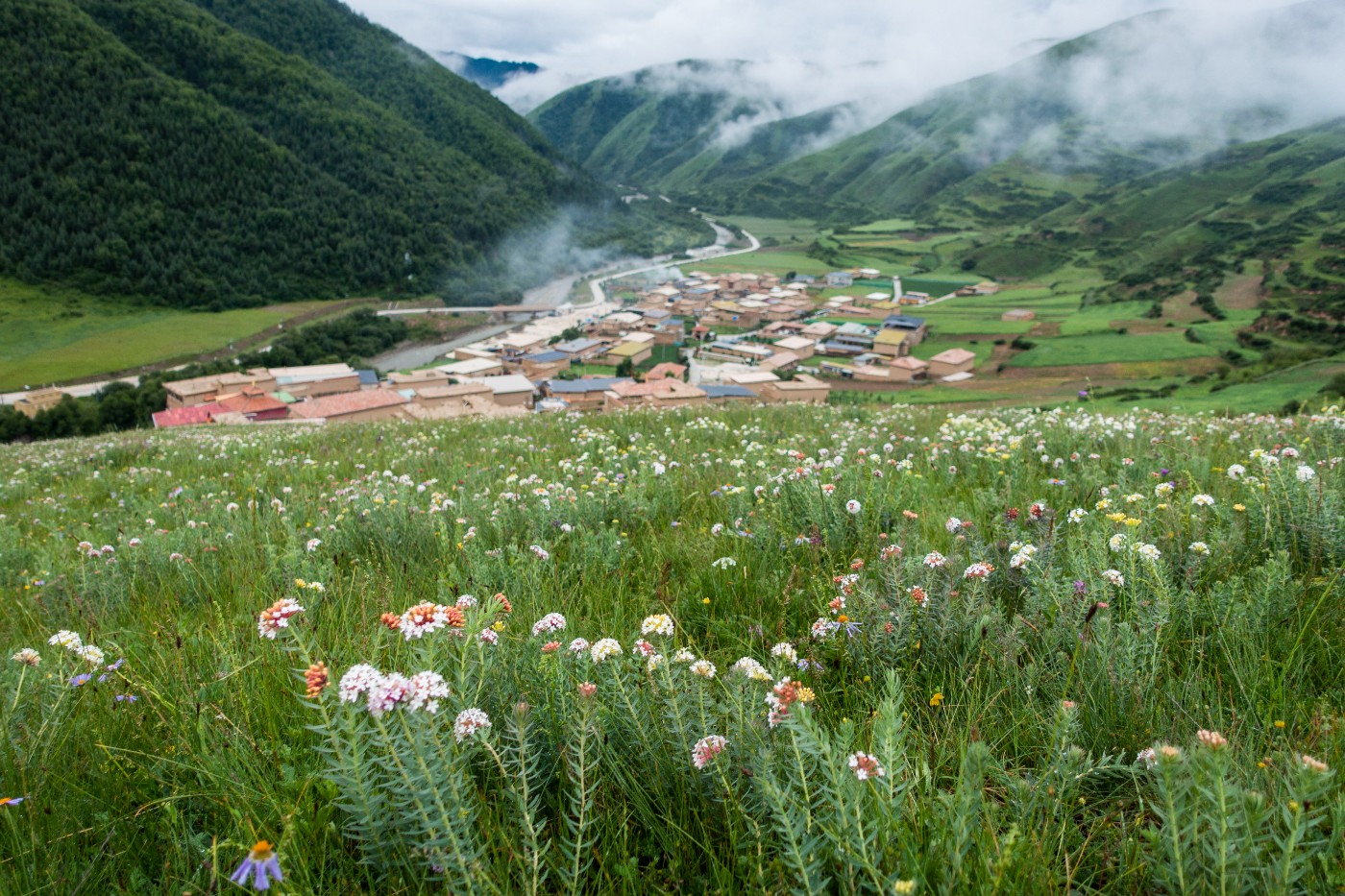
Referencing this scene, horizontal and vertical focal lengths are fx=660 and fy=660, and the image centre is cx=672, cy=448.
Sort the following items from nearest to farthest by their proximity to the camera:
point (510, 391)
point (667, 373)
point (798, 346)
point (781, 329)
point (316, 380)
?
point (510, 391) → point (316, 380) → point (667, 373) → point (798, 346) → point (781, 329)

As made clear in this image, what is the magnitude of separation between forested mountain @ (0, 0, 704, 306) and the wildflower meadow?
104 meters

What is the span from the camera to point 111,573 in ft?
12.8

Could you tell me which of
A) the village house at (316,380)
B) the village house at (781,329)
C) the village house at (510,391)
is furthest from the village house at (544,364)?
the village house at (781,329)

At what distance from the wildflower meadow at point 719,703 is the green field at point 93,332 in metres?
78.6

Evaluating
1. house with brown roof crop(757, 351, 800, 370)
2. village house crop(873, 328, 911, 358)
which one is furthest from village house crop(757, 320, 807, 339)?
village house crop(873, 328, 911, 358)

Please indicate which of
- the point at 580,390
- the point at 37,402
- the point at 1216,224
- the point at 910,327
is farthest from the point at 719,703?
the point at 1216,224

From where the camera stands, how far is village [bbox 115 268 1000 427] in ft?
125

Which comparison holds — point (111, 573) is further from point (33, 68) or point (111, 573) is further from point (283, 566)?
point (33, 68)

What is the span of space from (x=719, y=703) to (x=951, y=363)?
66504 mm

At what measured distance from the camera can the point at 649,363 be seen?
68500 millimetres

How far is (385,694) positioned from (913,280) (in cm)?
12590

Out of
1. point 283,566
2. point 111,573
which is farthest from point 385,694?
point 111,573

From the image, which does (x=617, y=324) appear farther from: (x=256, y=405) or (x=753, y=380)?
(x=256, y=405)

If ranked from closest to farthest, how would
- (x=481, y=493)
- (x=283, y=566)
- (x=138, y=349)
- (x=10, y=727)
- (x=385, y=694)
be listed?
(x=385, y=694) < (x=10, y=727) < (x=283, y=566) < (x=481, y=493) < (x=138, y=349)
